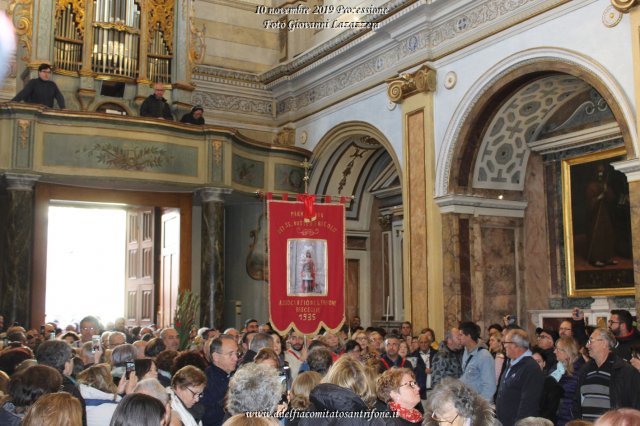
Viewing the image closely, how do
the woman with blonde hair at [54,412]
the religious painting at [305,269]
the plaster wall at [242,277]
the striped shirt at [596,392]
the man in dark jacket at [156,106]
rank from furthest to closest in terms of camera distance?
the plaster wall at [242,277] < the man in dark jacket at [156,106] < the religious painting at [305,269] < the striped shirt at [596,392] < the woman with blonde hair at [54,412]

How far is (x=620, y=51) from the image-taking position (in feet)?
32.3

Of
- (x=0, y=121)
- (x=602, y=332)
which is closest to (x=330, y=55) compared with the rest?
(x=0, y=121)

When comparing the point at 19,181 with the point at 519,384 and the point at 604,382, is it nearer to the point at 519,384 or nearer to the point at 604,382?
the point at 519,384

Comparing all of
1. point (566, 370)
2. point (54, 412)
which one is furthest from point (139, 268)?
point (54, 412)

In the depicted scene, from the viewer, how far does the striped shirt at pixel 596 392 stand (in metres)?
5.84

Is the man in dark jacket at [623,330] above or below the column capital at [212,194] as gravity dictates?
below

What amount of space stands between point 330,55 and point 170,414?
39.4ft

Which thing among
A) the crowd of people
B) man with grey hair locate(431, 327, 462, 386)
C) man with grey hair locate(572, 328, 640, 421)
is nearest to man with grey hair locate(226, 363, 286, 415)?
the crowd of people

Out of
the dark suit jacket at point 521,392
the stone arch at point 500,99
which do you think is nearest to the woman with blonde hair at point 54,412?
the dark suit jacket at point 521,392

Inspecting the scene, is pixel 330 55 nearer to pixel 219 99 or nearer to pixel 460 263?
pixel 219 99

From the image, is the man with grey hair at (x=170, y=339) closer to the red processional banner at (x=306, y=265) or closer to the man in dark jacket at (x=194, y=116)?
the red processional banner at (x=306, y=265)

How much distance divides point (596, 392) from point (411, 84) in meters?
8.17

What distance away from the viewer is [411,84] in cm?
1324

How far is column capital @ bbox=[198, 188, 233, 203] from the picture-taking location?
14047 millimetres
